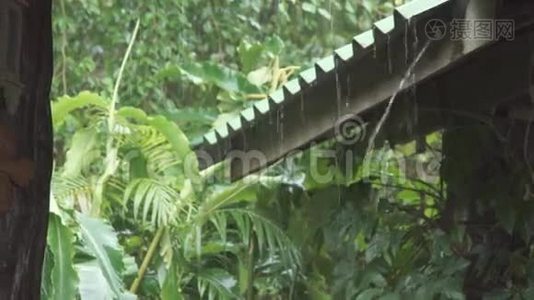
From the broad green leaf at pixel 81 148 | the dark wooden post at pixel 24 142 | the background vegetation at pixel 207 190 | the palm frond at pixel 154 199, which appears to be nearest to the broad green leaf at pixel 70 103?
the background vegetation at pixel 207 190

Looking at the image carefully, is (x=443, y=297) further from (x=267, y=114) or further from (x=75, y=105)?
(x=75, y=105)

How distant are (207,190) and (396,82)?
4.87 ft

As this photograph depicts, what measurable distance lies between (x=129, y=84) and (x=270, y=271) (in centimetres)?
207

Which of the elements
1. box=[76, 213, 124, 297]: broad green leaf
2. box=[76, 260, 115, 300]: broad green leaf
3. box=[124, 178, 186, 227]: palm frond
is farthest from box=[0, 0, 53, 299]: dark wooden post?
box=[124, 178, 186, 227]: palm frond

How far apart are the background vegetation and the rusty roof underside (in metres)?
0.23

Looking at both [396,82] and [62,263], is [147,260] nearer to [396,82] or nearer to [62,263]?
[62,263]

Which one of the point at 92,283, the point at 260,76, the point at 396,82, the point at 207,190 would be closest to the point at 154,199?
the point at 207,190

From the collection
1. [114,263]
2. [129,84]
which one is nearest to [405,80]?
[114,263]

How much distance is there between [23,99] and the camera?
112 cm

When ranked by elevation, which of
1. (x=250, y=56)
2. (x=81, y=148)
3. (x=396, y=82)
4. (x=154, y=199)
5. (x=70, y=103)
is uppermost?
(x=250, y=56)

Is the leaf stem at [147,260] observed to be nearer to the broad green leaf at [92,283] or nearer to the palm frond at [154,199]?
the palm frond at [154,199]

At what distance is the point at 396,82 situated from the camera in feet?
8.14

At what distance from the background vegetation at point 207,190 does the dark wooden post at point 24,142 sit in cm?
153

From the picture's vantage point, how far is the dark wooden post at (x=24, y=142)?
1093 millimetres
